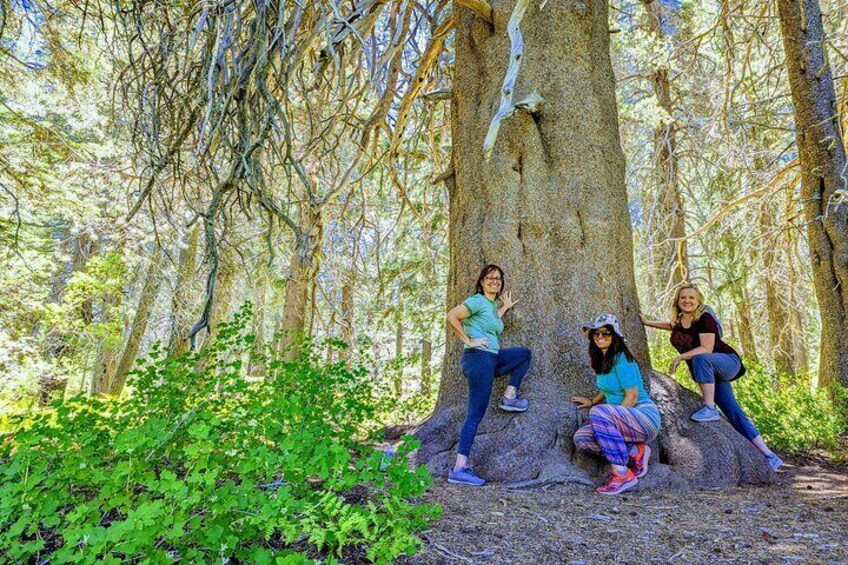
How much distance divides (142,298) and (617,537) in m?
10.2

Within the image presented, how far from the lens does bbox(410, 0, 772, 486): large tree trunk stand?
353 centimetres

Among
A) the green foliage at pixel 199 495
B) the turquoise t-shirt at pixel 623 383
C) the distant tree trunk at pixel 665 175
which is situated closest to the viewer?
the green foliage at pixel 199 495

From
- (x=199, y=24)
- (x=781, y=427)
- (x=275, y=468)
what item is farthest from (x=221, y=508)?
(x=781, y=427)

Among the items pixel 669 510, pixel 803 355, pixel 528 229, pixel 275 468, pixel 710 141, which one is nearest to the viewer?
pixel 275 468

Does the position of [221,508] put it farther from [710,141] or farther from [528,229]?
[710,141]

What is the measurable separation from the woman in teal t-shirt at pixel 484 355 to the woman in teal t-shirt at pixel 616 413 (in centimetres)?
43

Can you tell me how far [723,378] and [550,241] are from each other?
175cm

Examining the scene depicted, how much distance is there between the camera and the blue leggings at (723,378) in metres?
4.04

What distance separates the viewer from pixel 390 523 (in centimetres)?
173

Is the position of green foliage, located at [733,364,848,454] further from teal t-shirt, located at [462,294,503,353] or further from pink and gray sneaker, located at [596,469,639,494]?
teal t-shirt, located at [462,294,503,353]

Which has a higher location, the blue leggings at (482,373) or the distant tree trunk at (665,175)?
the distant tree trunk at (665,175)

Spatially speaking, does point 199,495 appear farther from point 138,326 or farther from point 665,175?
point 138,326

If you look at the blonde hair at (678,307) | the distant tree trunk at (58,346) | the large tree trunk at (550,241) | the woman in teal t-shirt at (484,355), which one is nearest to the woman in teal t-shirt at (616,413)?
the large tree trunk at (550,241)

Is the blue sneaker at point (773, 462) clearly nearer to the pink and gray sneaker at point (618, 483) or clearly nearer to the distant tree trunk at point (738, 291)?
the pink and gray sneaker at point (618, 483)
